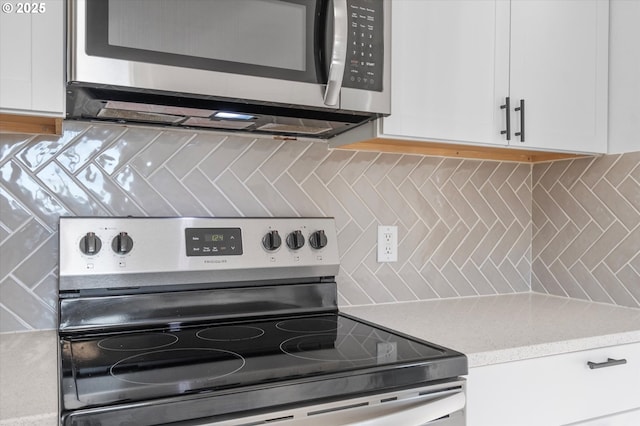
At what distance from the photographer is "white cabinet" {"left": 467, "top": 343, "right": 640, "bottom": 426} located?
3.89 ft

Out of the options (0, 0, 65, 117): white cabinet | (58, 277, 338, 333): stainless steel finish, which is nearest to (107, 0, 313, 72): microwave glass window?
(0, 0, 65, 117): white cabinet

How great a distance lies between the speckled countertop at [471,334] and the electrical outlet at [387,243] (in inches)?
6.3

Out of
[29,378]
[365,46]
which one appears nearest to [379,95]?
[365,46]

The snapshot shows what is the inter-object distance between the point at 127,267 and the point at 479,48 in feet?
3.81

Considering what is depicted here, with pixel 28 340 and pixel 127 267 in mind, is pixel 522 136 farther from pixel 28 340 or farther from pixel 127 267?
pixel 28 340

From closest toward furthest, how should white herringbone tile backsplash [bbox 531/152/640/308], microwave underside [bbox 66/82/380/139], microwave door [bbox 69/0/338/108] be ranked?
microwave door [bbox 69/0/338/108], microwave underside [bbox 66/82/380/139], white herringbone tile backsplash [bbox 531/152/640/308]

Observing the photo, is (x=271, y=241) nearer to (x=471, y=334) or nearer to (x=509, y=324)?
(x=471, y=334)

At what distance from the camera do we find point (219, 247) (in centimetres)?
144

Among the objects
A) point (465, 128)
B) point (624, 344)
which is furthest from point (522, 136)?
point (624, 344)

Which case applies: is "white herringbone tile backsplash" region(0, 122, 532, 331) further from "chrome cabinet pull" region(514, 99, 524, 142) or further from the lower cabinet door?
the lower cabinet door

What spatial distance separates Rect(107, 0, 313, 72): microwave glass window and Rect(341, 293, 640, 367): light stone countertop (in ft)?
2.44

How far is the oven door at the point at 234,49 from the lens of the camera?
3.43ft

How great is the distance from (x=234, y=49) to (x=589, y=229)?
1.41 metres

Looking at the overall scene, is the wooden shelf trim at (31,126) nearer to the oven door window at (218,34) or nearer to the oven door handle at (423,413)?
the oven door window at (218,34)
